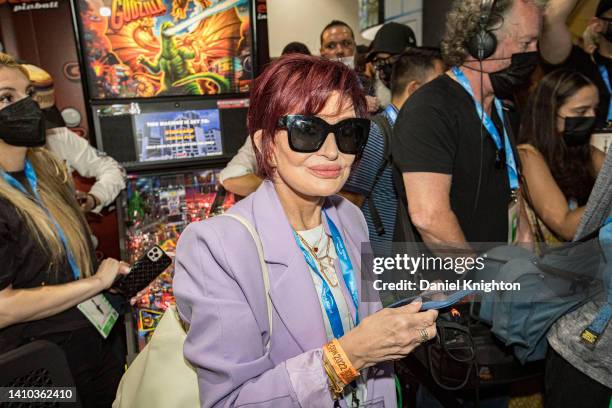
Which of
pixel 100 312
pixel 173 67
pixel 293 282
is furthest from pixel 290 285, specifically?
pixel 173 67

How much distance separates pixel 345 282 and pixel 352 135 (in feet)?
1.52

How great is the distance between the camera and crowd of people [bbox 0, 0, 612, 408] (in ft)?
3.42

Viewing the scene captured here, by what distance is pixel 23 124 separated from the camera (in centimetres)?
178

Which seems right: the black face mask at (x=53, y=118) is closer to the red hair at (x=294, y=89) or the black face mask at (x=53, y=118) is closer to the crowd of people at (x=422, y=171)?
the crowd of people at (x=422, y=171)

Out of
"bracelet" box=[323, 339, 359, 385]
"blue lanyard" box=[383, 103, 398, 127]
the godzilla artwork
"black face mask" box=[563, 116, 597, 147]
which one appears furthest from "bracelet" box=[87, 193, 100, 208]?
"black face mask" box=[563, 116, 597, 147]

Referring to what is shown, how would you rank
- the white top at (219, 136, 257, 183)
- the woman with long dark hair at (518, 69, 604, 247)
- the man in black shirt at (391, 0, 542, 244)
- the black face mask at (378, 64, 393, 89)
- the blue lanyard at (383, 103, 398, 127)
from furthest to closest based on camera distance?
1. the black face mask at (378, 64, 393, 89)
2. the white top at (219, 136, 257, 183)
3. the woman with long dark hair at (518, 69, 604, 247)
4. the blue lanyard at (383, 103, 398, 127)
5. the man in black shirt at (391, 0, 542, 244)

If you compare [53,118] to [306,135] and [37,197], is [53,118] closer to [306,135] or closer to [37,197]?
[37,197]

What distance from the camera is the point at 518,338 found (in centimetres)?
137

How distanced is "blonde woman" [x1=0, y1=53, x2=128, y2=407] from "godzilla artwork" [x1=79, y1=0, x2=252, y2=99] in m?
0.56

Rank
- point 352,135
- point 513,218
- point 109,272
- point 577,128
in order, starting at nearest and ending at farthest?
point 352,135, point 109,272, point 513,218, point 577,128

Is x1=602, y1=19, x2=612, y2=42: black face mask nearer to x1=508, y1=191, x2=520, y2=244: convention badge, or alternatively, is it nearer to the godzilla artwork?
x1=508, y1=191, x2=520, y2=244: convention badge

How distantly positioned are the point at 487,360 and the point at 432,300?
565mm

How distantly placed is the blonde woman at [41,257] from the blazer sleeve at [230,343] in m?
0.92

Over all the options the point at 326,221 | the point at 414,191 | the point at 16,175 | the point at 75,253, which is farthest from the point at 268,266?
the point at 16,175
